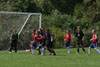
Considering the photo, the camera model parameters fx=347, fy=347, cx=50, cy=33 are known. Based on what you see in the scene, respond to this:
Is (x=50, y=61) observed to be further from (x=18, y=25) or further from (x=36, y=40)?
(x=18, y=25)

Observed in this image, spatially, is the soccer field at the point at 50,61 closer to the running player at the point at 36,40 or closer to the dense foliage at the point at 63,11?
the running player at the point at 36,40

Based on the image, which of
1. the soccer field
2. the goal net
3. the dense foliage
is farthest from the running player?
the dense foliage

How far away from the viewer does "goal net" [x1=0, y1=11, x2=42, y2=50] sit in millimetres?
29062

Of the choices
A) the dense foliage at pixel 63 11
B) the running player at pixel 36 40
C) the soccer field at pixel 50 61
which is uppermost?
the dense foliage at pixel 63 11

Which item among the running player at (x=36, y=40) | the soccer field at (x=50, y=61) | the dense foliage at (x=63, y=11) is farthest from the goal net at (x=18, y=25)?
the soccer field at (x=50, y=61)

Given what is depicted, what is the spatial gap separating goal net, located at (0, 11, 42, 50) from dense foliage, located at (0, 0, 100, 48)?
630 cm

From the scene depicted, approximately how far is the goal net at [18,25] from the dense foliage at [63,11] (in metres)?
6.30

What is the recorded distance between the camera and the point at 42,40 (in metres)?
23.5

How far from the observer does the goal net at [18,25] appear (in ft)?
95.3

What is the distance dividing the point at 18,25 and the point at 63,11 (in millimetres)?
24124

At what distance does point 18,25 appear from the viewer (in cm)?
3002

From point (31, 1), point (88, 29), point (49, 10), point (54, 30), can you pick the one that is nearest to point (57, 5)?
point (49, 10)

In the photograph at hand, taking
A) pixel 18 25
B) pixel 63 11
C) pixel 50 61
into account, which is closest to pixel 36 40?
pixel 50 61

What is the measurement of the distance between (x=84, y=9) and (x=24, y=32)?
23.0 meters
